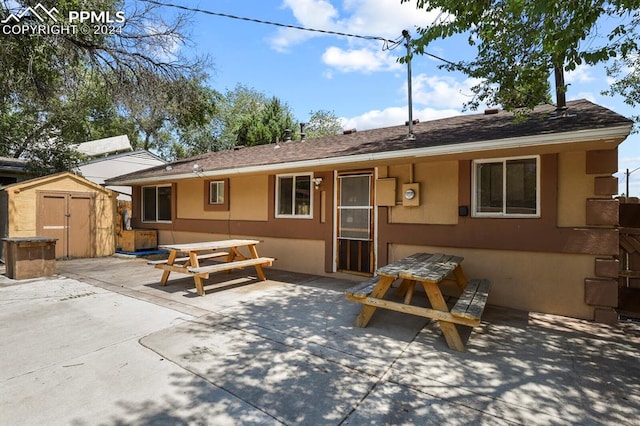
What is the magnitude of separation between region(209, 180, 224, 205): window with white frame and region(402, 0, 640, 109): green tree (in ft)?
21.3

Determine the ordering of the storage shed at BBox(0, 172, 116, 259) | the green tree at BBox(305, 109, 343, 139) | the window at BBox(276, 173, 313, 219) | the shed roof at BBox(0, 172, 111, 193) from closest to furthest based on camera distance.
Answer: the window at BBox(276, 173, 313, 219) < the shed roof at BBox(0, 172, 111, 193) < the storage shed at BBox(0, 172, 116, 259) < the green tree at BBox(305, 109, 343, 139)

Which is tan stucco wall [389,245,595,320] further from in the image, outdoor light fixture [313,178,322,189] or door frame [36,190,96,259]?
door frame [36,190,96,259]

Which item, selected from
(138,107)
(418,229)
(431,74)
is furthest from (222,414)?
(138,107)

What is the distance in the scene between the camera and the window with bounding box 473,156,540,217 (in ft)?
16.4

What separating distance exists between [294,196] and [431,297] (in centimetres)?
470

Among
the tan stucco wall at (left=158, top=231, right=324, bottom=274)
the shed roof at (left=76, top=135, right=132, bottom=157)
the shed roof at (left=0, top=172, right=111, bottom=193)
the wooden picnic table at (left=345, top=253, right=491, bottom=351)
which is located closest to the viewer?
the wooden picnic table at (left=345, top=253, right=491, bottom=351)

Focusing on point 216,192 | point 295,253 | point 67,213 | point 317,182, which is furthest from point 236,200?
point 67,213

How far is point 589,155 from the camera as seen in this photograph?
4.51 meters

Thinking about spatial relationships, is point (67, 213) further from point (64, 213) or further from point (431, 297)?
point (431, 297)

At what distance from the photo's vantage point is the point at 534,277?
4.90 metres

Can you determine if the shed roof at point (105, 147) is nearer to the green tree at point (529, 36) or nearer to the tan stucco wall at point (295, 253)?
the tan stucco wall at point (295, 253)

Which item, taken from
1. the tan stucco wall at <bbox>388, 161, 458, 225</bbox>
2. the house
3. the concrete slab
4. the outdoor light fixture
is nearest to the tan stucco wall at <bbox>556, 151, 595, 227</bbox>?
the house

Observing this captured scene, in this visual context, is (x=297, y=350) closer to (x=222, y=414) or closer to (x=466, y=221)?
(x=222, y=414)

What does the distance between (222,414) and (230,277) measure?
4714mm
